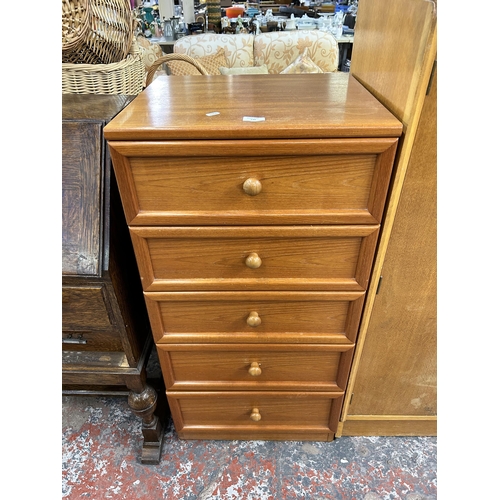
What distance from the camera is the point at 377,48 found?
792 mm

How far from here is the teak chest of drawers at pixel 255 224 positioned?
62cm

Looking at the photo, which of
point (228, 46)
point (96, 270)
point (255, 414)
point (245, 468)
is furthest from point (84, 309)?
point (228, 46)

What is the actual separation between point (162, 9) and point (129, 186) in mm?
3983

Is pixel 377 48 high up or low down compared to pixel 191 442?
up

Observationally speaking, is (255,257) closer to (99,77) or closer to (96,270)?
(96,270)

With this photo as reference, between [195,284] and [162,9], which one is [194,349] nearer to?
[195,284]

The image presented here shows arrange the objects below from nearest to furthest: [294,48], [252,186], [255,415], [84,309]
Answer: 1. [252,186]
2. [84,309]
3. [255,415]
4. [294,48]

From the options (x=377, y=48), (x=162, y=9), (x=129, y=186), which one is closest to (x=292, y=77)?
A: (x=377, y=48)

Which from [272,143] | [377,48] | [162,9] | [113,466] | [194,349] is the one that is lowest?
[113,466]

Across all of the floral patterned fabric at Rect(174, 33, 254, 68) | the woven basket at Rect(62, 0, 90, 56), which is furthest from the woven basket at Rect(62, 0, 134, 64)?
the floral patterned fabric at Rect(174, 33, 254, 68)

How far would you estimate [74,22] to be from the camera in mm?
934

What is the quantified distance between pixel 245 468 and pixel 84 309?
0.68 meters

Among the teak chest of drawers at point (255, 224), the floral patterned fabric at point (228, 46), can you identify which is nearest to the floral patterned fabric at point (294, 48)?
the floral patterned fabric at point (228, 46)

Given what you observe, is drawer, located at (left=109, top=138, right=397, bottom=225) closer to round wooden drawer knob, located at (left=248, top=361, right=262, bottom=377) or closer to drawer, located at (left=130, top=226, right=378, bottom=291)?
drawer, located at (left=130, top=226, right=378, bottom=291)
